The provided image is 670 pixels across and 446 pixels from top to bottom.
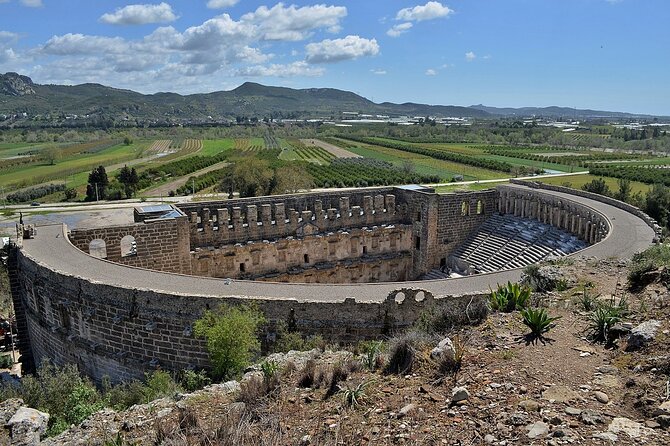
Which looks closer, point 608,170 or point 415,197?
point 415,197

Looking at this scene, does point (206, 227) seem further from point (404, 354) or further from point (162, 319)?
point (404, 354)

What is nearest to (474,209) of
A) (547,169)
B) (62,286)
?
(62,286)

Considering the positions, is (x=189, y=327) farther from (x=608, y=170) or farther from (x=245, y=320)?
(x=608, y=170)

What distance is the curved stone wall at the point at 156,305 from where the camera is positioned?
52.6 ft

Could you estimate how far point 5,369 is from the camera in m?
22.0

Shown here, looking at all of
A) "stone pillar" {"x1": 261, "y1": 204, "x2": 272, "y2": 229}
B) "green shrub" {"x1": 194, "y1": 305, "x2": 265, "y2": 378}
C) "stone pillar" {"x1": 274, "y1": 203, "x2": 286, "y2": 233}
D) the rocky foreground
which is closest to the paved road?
"green shrub" {"x1": 194, "y1": 305, "x2": 265, "y2": 378}

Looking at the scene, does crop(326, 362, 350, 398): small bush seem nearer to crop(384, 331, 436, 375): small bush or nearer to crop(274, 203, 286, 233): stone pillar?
crop(384, 331, 436, 375): small bush

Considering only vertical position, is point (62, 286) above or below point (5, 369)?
above

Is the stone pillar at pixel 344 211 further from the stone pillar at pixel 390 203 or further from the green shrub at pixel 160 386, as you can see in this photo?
the green shrub at pixel 160 386

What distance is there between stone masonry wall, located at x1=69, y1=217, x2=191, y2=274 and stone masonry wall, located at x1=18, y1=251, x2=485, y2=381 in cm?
468

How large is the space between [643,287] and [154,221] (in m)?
19.3

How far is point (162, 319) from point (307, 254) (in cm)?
1298

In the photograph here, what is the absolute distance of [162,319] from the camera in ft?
53.5

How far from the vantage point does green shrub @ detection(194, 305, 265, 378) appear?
46.5 ft
